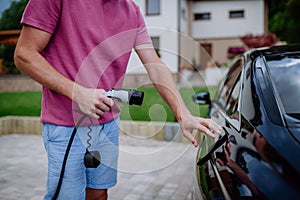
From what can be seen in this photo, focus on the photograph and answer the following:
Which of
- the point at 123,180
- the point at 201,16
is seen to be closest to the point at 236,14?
the point at 201,16

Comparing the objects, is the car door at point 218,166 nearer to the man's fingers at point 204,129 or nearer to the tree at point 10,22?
the man's fingers at point 204,129

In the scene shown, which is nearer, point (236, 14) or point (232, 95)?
point (232, 95)

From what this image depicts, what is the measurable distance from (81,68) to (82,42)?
0.11 m

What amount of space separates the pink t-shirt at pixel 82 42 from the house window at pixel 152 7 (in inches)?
465

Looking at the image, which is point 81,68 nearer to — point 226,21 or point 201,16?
point 201,16

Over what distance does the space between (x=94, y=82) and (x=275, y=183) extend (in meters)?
0.75

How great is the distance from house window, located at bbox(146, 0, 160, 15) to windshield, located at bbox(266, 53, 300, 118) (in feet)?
37.6

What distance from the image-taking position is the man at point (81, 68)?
1.17m

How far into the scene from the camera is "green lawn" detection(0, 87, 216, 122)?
1.34 metres

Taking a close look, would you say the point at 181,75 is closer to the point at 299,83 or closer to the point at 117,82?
the point at 117,82

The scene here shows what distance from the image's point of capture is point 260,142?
1269mm

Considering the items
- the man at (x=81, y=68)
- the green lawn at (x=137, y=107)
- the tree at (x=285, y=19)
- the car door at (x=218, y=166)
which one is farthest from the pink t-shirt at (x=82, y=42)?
the tree at (x=285, y=19)

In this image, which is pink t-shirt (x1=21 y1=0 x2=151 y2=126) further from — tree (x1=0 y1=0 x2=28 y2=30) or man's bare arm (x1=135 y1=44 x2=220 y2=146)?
tree (x1=0 y1=0 x2=28 y2=30)

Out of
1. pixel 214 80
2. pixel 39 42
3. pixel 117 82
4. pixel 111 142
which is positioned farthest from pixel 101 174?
pixel 214 80
